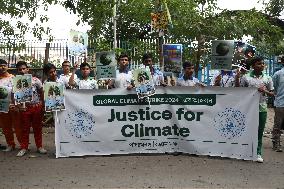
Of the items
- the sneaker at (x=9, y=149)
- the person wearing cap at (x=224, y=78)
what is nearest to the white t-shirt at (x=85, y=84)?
the sneaker at (x=9, y=149)

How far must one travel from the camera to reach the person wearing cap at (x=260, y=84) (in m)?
7.88

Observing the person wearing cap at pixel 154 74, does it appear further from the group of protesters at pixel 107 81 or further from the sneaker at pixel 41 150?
the sneaker at pixel 41 150

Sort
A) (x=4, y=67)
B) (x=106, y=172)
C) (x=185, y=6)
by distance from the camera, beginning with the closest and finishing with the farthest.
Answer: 1. (x=106, y=172)
2. (x=4, y=67)
3. (x=185, y=6)

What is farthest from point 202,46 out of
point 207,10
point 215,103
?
point 215,103

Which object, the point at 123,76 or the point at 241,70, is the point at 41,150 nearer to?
the point at 123,76

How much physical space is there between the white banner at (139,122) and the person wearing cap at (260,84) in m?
0.60

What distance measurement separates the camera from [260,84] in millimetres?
7961

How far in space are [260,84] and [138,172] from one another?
270cm

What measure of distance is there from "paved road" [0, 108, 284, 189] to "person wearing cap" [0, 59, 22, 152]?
589 mm

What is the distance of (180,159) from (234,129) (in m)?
1.07

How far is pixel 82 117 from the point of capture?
8.08 meters

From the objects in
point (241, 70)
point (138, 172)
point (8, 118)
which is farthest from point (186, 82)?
point (8, 118)

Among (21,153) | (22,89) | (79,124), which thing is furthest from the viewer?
(21,153)

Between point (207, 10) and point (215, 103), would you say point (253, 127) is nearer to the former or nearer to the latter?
point (215, 103)
